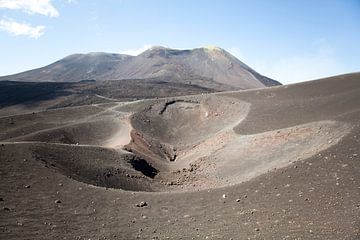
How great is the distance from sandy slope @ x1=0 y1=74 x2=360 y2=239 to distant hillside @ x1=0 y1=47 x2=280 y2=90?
255 feet

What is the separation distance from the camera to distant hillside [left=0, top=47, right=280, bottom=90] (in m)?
118

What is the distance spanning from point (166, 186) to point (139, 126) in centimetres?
945

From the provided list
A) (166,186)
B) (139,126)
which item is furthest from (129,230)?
(139,126)

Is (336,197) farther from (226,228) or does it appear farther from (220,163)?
(220,163)

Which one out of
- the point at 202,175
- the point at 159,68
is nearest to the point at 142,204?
the point at 202,175

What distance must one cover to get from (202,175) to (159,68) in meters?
111

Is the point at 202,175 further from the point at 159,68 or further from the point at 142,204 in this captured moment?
the point at 159,68

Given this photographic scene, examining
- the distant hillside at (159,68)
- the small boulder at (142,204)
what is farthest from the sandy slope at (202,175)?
the distant hillside at (159,68)

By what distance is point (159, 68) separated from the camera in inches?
5002

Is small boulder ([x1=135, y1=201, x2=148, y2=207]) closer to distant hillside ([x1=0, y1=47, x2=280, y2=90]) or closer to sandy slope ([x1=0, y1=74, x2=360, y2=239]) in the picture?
sandy slope ([x1=0, y1=74, x2=360, y2=239])

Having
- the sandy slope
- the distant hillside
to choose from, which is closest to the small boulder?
the sandy slope

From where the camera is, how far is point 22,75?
12712 cm

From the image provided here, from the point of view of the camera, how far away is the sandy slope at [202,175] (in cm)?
1026

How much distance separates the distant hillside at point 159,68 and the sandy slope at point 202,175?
255 ft
